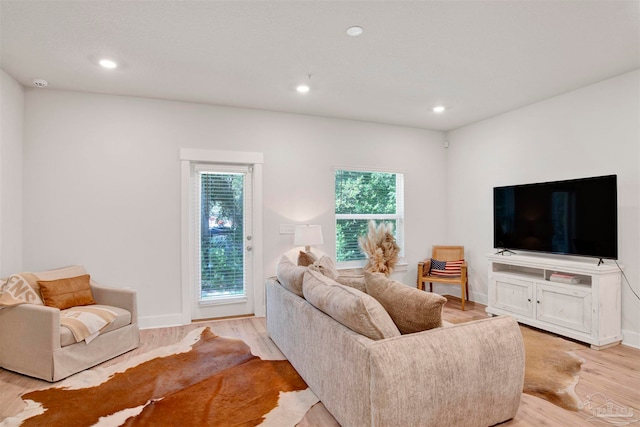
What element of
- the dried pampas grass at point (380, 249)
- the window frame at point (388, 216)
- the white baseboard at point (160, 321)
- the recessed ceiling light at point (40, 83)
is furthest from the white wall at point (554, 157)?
the recessed ceiling light at point (40, 83)

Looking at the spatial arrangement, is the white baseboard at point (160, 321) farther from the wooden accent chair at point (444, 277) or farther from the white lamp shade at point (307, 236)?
the wooden accent chair at point (444, 277)

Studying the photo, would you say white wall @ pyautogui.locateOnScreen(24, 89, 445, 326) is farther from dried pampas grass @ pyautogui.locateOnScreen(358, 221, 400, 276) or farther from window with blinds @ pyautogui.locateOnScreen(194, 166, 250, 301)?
dried pampas grass @ pyautogui.locateOnScreen(358, 221, 400, 276)

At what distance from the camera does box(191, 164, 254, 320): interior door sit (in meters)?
4.21

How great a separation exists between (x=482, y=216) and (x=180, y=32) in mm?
4309

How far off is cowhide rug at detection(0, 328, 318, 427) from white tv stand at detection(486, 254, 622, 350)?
9.05 feet

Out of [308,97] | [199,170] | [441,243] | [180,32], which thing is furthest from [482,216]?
[180,32]

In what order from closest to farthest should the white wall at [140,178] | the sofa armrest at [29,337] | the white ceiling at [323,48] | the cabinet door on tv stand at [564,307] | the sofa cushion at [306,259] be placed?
the white ceiling at [323,48] → the sofa armrest at [29,337] → the cabinet door on tv stand at [564,307] → the sofa cushion at [306,259] → the white wall at [140,178]

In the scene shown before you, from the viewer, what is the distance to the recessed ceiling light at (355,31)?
254 centimetres

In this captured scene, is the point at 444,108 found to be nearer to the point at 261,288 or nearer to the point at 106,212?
the point at 261,288

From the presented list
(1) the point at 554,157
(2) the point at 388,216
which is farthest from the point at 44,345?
(1) the point at 554,157

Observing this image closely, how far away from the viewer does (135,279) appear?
3.93 meters

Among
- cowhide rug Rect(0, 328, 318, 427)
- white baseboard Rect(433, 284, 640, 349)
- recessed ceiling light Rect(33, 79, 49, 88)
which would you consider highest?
recessed ceiling light Rect(33, 79, 49, 88)

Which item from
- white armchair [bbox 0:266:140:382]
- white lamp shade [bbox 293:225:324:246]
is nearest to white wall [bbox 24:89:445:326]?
white lamp shade [bbox 293:225:324:246]

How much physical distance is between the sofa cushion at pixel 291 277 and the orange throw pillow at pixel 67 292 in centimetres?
184
